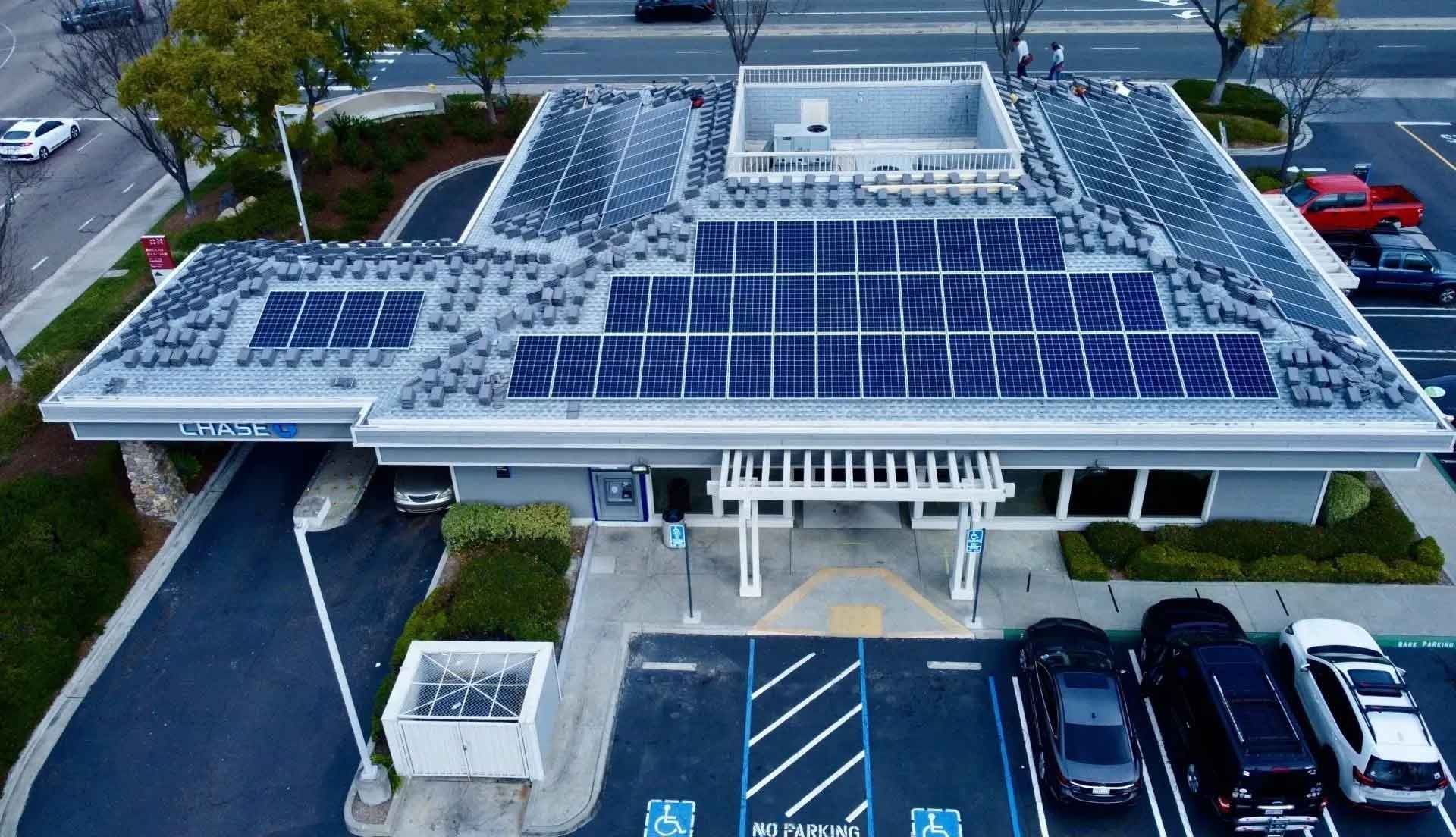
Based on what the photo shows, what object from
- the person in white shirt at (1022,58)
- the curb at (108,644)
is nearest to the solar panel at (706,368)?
the curb at (108,644)

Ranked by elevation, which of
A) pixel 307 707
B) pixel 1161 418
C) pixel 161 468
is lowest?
pixel 307 707

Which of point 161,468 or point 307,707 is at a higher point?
point 161,468

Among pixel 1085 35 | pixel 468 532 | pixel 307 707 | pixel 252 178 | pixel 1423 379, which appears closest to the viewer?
pixel 307 707

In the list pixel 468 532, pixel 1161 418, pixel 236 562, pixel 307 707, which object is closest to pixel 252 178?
pixel 236 562

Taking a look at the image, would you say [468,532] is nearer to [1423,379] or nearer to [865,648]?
[865,648]

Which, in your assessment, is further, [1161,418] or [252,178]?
[252,178]

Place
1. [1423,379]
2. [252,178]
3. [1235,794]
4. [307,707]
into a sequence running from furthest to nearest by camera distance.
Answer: [252,178] < [1423,379] < [307,707] < [1235,794]
